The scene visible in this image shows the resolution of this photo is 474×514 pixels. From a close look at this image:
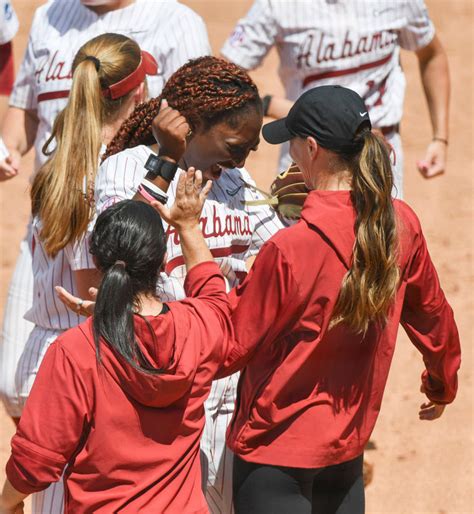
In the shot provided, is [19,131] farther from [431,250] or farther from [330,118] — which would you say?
[431,250]

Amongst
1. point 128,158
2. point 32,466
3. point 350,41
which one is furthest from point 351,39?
point 32,466

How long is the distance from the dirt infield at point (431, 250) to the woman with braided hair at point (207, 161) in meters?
2.12

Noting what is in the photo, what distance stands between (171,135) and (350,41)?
234 centimetres

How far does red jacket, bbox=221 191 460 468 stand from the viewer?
3.00 m

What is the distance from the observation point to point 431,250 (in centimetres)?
884

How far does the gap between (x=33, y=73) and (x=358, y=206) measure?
224 centimetres

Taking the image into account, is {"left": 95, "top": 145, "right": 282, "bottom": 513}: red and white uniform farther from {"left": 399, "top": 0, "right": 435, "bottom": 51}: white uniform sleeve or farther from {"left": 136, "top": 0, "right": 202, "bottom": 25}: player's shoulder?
{"left": 399, "top": 0, "right": 435, "bottom": 51}: white uniform sleeve

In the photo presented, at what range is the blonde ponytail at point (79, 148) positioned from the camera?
3.55m

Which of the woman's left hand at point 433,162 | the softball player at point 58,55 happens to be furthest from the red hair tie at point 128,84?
the woman's left hand at point 433,162

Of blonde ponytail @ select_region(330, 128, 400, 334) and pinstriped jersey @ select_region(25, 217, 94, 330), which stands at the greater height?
blonde ponytail @ select_region(330, 128, 400, 334)

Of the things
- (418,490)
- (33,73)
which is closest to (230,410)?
(33,73)

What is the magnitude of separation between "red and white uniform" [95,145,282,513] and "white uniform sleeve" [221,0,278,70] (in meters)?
1.97

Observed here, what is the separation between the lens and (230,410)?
12.0 ft

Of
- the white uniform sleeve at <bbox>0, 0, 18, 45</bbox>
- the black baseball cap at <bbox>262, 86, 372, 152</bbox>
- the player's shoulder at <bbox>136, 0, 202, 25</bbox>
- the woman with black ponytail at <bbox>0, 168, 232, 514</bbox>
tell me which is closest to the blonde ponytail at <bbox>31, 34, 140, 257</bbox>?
the woman with black ponytail at <bbox>0, 168, 232, 514</bbox>
